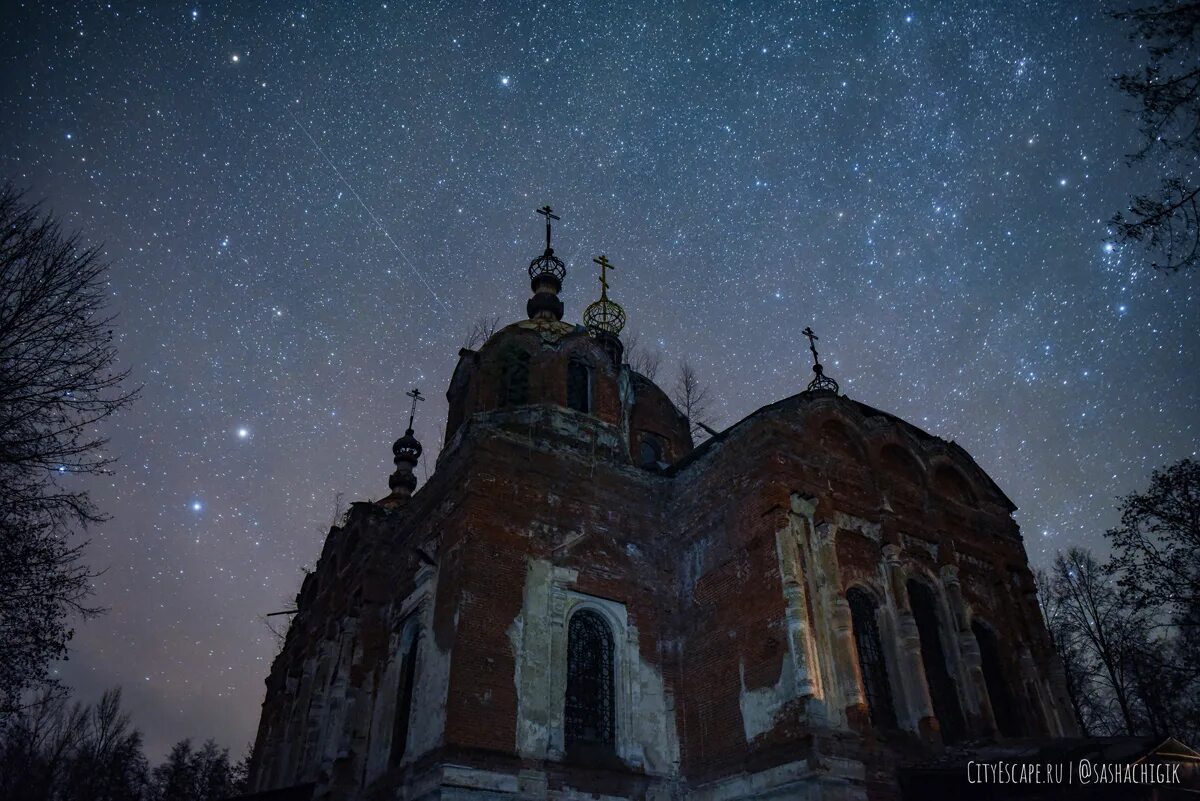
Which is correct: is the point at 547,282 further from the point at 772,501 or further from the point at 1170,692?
the point at 1170,692

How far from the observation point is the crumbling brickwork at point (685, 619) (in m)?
12.3

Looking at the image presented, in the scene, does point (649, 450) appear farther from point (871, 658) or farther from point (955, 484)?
point (871, 658)

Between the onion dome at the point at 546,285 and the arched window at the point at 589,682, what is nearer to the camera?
the arched window at the point at 589,682

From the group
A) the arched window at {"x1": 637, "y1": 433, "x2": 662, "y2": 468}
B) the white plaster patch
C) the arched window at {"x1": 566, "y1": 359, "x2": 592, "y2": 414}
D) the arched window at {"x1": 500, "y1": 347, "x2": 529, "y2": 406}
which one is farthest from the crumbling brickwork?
the arched window at {"x1": 637, "y1": 433, "x2": 662, "y2": 468}

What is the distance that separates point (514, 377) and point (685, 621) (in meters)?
7.44

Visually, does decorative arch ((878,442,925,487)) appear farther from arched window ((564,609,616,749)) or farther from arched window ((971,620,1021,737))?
arched window ((564,609,616,749))

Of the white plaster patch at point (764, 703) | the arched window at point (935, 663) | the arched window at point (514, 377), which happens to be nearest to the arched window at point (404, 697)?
the white plaster patch at point (764, 703)

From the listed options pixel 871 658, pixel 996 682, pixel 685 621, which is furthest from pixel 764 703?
pixel 996 682

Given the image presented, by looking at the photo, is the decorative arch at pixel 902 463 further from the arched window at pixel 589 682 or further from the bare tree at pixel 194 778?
the bare tree at pixel 194 778

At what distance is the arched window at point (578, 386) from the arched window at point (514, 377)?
3.45 feet

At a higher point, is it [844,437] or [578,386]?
[578,386]

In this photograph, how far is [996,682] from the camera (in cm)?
1527

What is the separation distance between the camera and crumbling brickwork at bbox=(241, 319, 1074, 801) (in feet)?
40.2

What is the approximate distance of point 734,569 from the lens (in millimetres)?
14039
